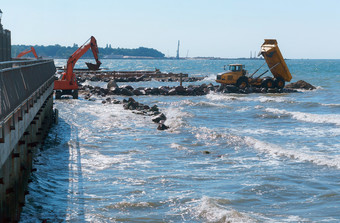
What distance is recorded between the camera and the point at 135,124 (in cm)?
2427

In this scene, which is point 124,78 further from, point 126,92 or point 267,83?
point 267,83

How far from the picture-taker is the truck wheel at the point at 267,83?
44794 millimetres

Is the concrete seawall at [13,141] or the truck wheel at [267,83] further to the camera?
the truck wheel at [267,83]

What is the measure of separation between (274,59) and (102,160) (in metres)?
29.0

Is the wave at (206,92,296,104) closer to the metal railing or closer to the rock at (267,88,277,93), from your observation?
the rock at (267,88,277,93)

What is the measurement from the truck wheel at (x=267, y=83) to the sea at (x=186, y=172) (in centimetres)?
1838

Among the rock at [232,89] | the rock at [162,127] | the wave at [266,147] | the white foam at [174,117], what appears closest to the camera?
the wave at [266,147]

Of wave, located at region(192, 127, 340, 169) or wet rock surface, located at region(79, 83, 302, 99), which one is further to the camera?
wet rock surface, located at region(79, 83, 302, 99)

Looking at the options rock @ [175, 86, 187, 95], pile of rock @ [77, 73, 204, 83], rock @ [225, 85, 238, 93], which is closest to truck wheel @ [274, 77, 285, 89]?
rock @ [225, 85, 238, 93]

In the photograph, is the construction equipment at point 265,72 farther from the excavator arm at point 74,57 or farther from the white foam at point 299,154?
the white foam at point 299,154

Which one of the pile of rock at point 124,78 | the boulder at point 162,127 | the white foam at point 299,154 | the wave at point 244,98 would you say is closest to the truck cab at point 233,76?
the wave at point 244,98

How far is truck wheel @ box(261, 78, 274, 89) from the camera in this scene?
44.8 meters

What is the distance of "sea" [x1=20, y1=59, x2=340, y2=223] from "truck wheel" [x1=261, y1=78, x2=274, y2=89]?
18.4 metres

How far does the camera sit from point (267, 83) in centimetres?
4491
